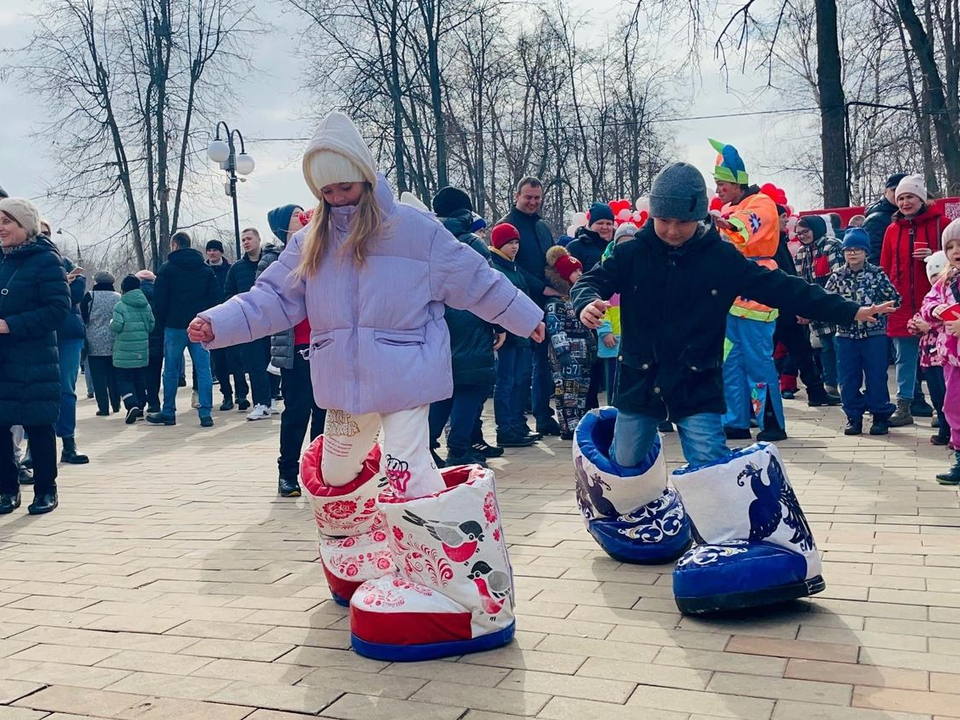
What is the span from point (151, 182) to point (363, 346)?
2455cm

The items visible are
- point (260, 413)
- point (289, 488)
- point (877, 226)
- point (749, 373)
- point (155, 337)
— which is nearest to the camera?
point (289, 488)

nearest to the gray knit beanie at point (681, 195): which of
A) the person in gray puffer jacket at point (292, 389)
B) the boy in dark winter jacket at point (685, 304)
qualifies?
the boy in dark winter jacket at point (685, 304)

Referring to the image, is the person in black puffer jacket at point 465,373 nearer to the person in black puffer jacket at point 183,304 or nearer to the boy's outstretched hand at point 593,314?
the boy's outstretched hand at point 593,314

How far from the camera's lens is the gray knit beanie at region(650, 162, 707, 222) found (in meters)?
4.70

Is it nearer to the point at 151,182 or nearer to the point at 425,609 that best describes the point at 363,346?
the point at 425,609

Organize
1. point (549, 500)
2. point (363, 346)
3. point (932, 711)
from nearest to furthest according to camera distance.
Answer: point (932, 711) < point (363, 346) < point (549, 500)

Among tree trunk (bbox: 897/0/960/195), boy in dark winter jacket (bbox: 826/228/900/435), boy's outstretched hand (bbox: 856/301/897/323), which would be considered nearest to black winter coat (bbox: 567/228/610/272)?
boy in dark winter jacket (bbox: 826/228/900/435)

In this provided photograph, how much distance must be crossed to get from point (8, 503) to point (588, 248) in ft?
17.8

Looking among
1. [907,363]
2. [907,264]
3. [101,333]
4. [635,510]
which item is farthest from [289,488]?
[101,333]

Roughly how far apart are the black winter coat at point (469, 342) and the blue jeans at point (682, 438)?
2.69m

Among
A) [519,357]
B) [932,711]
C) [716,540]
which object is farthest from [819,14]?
[932,711]

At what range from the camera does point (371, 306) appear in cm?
414

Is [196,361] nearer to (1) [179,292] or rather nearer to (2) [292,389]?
(1) [179,292]

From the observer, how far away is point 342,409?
4.23 metres
